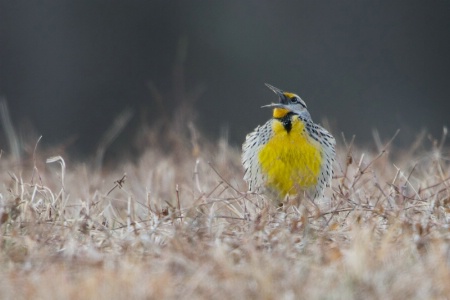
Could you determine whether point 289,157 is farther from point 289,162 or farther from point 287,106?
point 287,106

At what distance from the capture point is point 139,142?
9750 mm

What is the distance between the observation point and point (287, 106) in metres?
6.63

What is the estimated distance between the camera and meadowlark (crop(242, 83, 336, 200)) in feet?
20.4

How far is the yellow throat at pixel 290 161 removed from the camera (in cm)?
621

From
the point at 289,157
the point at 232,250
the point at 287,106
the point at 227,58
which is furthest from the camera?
the point at 227,58

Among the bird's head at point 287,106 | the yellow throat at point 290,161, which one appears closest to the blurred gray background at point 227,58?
the bird's head at point 287,106

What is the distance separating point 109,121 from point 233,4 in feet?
12.0

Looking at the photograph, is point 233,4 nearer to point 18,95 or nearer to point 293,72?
point 293,72

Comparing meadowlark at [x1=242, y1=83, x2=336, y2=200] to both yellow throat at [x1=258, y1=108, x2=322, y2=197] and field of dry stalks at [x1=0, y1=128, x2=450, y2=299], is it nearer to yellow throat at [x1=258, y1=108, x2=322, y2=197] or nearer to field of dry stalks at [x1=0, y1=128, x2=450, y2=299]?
yellow throat at [x1=258, y1=108, x2=322, y2=197]

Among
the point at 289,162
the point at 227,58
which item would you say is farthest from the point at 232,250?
the point at 227,58

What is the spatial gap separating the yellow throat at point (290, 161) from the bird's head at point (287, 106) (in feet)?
0.77

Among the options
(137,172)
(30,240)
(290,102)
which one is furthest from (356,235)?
(137,172)

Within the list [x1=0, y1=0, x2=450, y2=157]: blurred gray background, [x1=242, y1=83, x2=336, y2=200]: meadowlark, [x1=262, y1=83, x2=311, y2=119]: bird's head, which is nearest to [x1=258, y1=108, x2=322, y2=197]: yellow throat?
[x1=242, y1=83, x2=336, y2=200]: meadowlark

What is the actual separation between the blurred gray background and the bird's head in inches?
476
